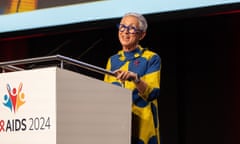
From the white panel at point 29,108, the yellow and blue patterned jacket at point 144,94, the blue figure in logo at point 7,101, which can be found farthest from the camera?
the yellow and blue patterned jacket at point 144,94

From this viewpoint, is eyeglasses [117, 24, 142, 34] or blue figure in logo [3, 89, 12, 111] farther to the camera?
eyeglasses [117, 24, 142, 34]

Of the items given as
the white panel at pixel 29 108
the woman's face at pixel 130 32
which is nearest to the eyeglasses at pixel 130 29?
the woman's face at pixel 130 32

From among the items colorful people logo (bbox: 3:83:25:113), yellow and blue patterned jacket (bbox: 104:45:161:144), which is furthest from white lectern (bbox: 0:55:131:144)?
yellow and blue patterned jacket (bbox: 104:45:161:144)

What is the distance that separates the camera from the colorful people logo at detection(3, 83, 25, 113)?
207 cm

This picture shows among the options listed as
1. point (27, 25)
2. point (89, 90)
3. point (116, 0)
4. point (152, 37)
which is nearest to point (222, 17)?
point (152, 37)

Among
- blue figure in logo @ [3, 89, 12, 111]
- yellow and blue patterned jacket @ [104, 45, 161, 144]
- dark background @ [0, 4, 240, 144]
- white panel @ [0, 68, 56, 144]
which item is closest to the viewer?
white panel @ [0, 68, 56, 144]

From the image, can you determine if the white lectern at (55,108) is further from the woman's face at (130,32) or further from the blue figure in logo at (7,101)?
the woman's face at (130,32)

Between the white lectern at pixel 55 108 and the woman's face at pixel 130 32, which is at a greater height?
the woman's face at pixel 130 32

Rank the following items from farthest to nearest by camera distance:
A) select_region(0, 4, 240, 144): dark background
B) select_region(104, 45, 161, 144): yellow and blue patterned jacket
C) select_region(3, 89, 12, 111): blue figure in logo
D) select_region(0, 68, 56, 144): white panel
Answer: select_region(0, 4, 240, 144): dark background → select_region(104, 45, 161, 144): yellow and blue patterned jacket → select_region(3, 89, 12, 111): blue figure in logo → select_region(0, 68, 56, 144): white panel

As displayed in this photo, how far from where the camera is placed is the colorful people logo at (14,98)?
2072 millimetres

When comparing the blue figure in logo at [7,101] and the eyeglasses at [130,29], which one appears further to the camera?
the eyeglasses at [130,29]

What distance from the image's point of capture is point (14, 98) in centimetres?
209

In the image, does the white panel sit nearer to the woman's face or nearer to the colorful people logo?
the colorful people logo

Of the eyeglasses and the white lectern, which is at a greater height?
the eyeglasses
